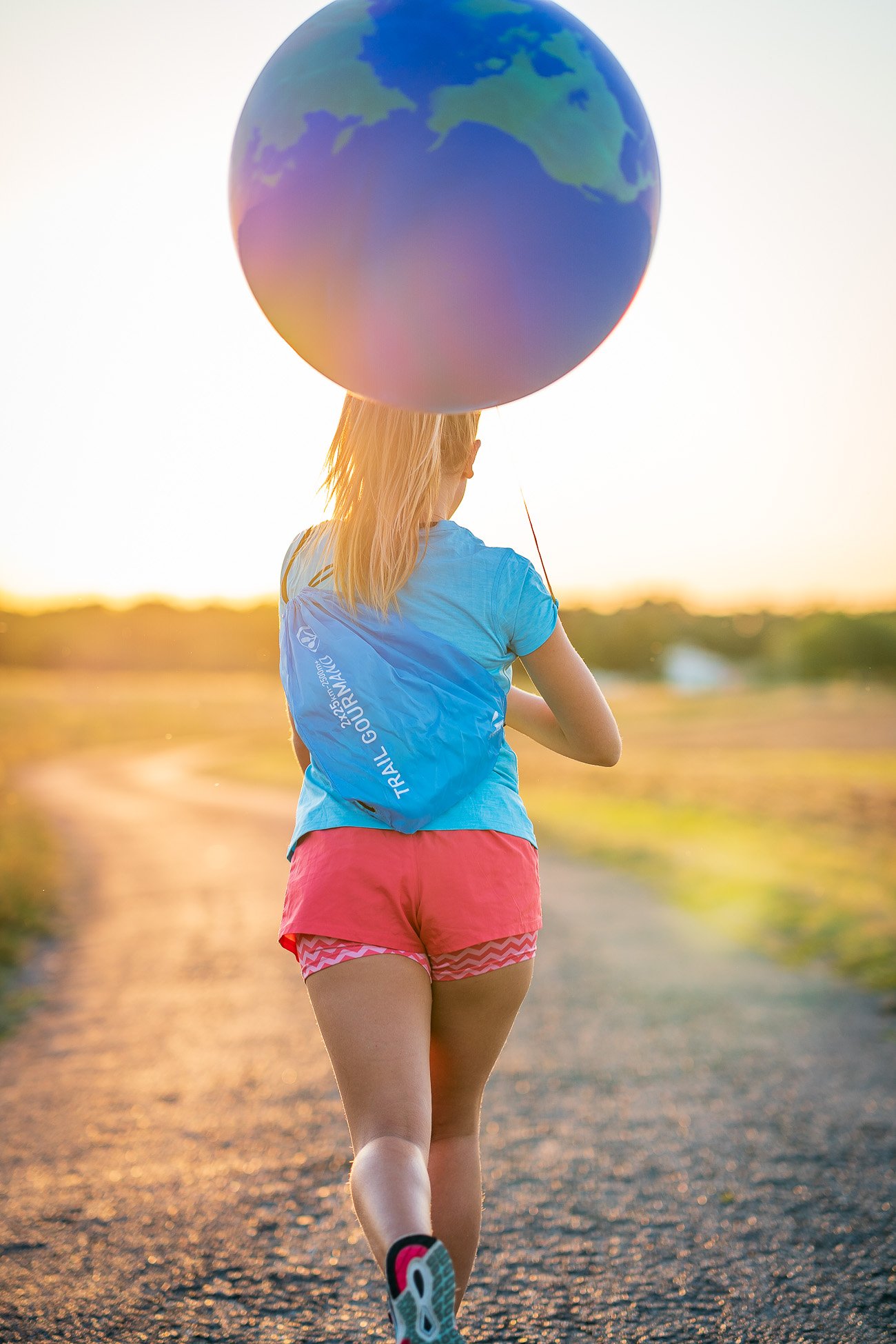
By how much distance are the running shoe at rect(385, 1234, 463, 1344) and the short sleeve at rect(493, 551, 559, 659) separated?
85 centimetres

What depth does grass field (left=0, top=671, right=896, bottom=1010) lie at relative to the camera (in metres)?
7.02

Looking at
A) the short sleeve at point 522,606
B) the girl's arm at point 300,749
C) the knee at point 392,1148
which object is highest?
the short sleeve at point 522,606

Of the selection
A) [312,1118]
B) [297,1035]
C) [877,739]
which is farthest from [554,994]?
[877,739]

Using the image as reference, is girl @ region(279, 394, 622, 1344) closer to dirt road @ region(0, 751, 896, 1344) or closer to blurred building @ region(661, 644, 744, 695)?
dirt road @ region(0, 751, 896, 1344)

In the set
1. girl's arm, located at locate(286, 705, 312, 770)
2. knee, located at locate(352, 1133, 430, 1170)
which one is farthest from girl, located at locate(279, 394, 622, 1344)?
girl's arm, located at locate(286, 705, 312, 770)

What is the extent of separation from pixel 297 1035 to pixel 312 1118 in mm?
1144

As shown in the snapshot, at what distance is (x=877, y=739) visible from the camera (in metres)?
18.8

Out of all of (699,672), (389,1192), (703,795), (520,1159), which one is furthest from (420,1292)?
(699,672)

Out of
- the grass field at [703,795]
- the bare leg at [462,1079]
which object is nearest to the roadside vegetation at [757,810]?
the grass field at [703,795]

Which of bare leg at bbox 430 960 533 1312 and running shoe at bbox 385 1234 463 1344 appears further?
bare leg at bbox 430 960 533 1312

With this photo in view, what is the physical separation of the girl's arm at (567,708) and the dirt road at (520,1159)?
4.52 ft

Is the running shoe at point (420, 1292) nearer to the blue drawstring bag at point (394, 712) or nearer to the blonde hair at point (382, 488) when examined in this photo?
the blue drawstring bag at point (394, 712)

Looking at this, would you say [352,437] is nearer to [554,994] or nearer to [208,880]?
[554,994]

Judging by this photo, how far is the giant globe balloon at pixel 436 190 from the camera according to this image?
1.51m
